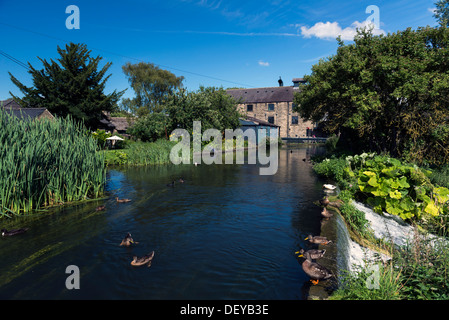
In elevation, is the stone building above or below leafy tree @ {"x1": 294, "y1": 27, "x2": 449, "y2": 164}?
above

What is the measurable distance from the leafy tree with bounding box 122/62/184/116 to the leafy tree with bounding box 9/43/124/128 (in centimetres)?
2287

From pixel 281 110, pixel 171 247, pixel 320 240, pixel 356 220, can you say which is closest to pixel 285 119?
pixel 281 110

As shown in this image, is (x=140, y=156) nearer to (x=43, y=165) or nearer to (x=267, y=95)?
(x=43, y=165)

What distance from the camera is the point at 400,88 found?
13.9m

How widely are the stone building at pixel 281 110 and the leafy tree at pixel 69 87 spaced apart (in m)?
31.5

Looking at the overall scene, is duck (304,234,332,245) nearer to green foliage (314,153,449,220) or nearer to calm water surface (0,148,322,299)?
calm water surface (0,148,322,299)

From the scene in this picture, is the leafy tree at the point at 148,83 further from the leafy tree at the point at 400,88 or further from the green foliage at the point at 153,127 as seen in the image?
the leafy tree at the point at 400,88

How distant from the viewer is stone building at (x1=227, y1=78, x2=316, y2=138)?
5800 cm

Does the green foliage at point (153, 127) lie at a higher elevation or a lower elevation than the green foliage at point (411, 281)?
higher

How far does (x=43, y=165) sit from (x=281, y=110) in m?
54.1

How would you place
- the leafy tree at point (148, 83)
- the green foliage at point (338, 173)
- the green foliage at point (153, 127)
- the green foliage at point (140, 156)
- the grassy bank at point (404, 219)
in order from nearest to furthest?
the grassy bank at point (404, 219), the green foliage at point (338, 173), the green foliage at point (140, 156), the green foliage at point (153, 127), the leafy tree at point (148, 83)

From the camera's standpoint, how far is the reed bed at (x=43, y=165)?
836 centimetres
